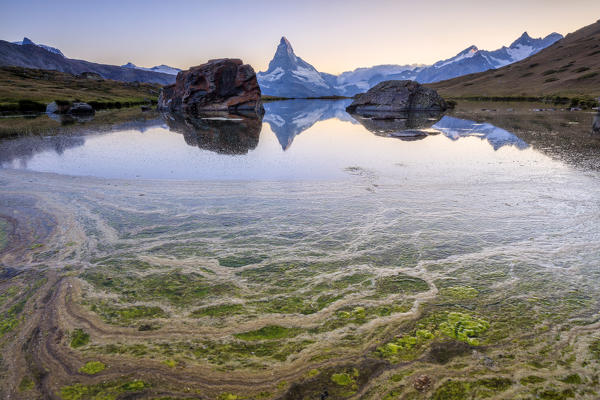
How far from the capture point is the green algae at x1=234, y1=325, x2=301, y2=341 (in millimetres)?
4379

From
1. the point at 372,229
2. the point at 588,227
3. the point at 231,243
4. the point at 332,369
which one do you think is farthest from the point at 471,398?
the point at 588,227

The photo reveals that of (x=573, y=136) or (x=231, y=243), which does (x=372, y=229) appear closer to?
(x=231, y=243)

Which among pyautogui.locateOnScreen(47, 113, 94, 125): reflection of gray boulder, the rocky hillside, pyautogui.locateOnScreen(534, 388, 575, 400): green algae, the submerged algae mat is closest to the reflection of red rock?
pyautogui.locateOnScreen(47, 113, 94, 125): reflection of gray boulder

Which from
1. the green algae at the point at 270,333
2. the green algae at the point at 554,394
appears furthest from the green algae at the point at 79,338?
the green algae at the point at 554,394

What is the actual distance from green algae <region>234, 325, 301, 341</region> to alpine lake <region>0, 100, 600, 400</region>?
0.09ft

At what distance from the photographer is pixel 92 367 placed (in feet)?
12.6

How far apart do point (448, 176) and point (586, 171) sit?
524cm

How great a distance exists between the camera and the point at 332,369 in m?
3.79

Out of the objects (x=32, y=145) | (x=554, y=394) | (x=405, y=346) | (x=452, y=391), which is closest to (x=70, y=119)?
(x=32, y=145)

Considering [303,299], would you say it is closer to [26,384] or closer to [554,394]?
[554,394]

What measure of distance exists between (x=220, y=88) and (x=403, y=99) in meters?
33.0

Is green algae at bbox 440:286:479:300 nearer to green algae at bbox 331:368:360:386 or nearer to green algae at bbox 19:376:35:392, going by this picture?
green algae at bbox 331:368:360:386

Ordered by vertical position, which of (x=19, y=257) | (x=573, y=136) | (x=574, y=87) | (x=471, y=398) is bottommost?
(x=471, y=398)

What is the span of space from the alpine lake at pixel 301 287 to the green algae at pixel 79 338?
0.02m
